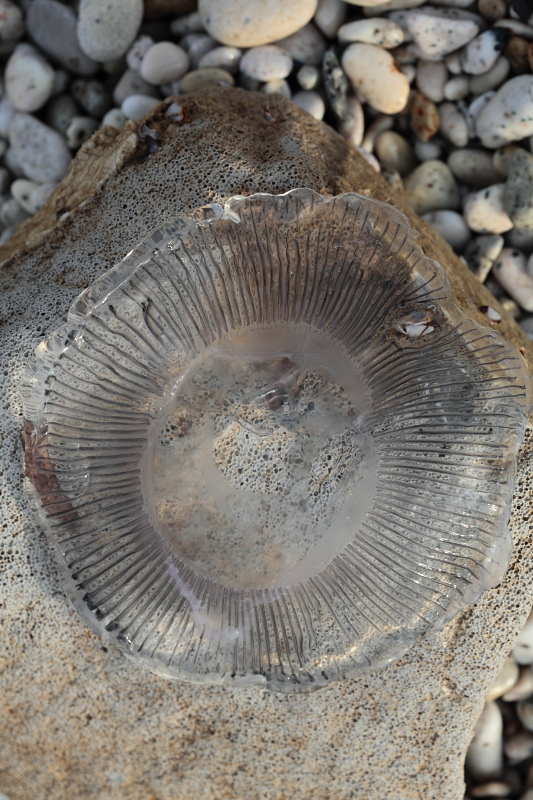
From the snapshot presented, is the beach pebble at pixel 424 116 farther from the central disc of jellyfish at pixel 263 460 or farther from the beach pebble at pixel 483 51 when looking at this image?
the central disc of jellyfish at pixel 263 460

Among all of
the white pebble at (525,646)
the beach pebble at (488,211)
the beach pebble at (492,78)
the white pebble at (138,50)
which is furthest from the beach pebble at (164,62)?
the white pebble at (525,646)

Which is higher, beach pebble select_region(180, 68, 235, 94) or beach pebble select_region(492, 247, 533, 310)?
beach pebble select_region(180, 68, 235, 94)

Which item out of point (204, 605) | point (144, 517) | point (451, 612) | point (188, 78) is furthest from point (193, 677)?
point (188, 78)

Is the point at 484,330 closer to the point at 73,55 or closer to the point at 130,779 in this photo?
the point at 130,779

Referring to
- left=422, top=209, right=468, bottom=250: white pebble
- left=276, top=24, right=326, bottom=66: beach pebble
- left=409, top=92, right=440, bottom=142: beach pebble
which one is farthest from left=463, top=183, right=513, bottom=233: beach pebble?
left=276, top=24, right=326, bottom=66: beach pebble

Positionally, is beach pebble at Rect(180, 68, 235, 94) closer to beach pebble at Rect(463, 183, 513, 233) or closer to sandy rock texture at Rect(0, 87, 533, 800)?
sandy rock texture at Rect(0, 87, 533, 800)

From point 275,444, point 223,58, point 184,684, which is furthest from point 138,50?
point 184,684
